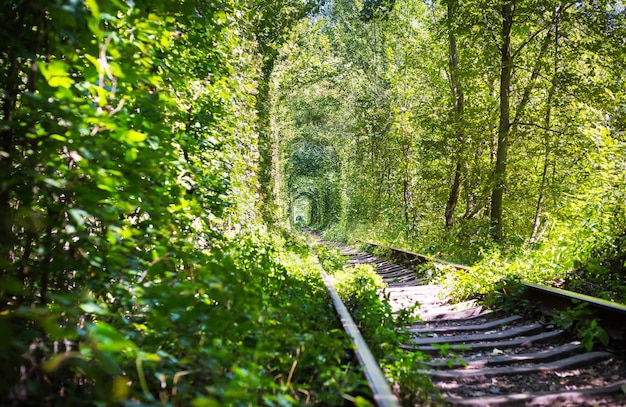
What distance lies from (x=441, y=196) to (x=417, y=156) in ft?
10.1

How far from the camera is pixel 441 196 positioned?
14.1 m

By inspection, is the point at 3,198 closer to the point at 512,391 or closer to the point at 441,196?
the point at 512,391

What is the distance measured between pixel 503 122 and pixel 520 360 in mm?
7431

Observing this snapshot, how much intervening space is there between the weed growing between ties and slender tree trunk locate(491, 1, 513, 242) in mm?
4924

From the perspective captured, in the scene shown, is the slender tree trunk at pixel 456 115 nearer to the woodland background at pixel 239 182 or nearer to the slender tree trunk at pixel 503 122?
the woodland background at pixel 239 182

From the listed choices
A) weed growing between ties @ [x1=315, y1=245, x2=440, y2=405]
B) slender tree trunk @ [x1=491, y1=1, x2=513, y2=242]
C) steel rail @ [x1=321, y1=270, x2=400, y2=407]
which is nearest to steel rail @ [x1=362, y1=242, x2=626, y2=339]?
weed growing between ties @ [x1=315, y1=245, x2=440, y2=405]

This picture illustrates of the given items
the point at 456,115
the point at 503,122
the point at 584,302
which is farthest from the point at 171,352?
the point at 456,115

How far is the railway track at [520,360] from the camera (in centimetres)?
296

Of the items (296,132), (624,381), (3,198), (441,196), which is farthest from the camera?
(296,132)

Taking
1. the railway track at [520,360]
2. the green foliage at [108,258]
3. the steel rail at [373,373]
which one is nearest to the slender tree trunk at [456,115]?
the railway track at [520,360]

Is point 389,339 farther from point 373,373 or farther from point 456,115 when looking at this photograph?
point 456,115

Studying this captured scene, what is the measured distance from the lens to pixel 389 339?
376 centimetres

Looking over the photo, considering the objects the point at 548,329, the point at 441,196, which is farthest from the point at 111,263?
the point at 441,196

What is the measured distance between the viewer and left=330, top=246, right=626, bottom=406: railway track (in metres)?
2.96
